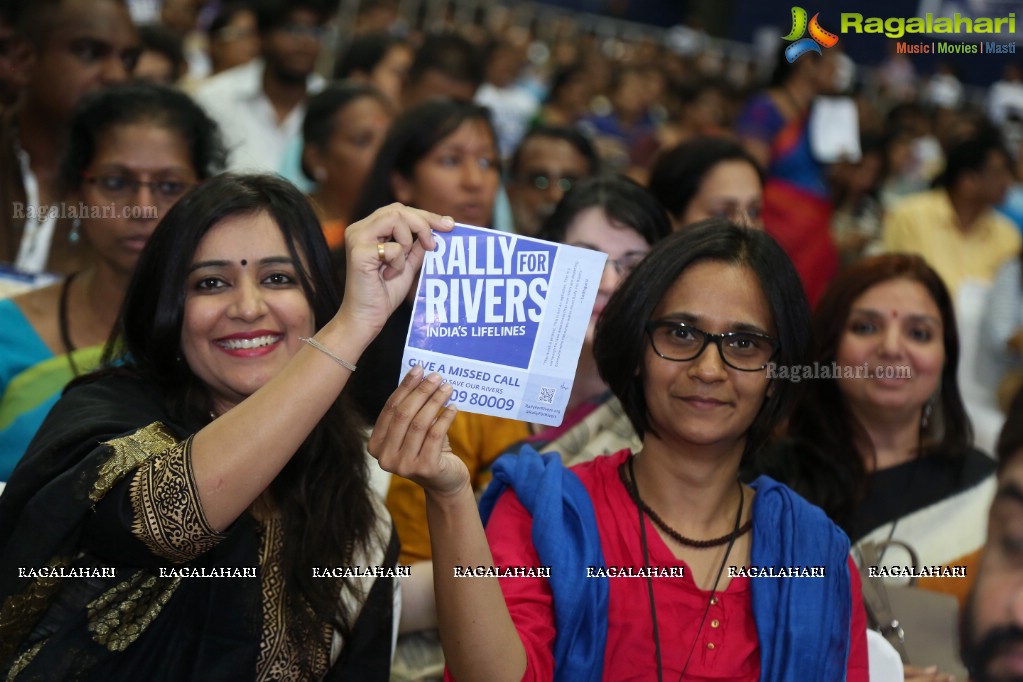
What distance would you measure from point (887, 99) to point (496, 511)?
1161 cm

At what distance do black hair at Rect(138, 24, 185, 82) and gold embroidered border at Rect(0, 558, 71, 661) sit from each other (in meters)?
4.49

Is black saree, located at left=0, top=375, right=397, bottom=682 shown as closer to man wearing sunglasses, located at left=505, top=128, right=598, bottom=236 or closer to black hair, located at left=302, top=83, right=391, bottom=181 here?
man wearing sunglasses, located at left=505, top=128, right=598, bottom=236

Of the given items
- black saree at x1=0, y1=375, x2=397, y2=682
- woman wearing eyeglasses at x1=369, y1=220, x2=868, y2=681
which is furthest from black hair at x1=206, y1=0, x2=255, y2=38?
woman wearing eyeglasses at x1=369, y1=220, x2=868, y2=681

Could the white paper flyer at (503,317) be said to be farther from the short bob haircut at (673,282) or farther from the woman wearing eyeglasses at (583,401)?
the woman wearing eyeglasses at (583,401)

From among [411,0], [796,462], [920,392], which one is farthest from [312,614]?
[411,0]

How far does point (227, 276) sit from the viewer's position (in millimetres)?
2158

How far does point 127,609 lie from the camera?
1961mm

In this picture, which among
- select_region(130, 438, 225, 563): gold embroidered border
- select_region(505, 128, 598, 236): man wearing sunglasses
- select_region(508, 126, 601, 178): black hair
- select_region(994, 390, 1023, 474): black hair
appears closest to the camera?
select_region(994, 390, 1023, 474): black hair

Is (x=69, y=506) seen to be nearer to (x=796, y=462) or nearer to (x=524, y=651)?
(x=524, y=651)

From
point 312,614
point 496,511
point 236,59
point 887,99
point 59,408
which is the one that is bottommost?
point 312,614

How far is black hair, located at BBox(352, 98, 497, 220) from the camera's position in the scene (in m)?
3.82

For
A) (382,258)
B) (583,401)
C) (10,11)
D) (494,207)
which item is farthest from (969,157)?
(382,258)

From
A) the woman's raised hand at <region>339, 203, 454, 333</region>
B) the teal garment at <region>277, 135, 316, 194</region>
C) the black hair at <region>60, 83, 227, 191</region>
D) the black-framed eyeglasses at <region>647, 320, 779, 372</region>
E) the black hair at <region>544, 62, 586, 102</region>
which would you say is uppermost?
the black hair at <region>544, 62, 586, 102</region>

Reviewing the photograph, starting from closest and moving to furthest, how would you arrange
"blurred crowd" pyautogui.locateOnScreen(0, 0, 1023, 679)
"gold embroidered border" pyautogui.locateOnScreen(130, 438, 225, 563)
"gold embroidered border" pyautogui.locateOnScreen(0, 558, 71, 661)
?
"gold embroidered border" pyautogui.locateOnScreen(130, 438, 225, 563)
"gold embroidered border" pyautogui.locateOnScreen(0, 558, 71, 661)
"blurred crowd" pyautogui.locateOnScreen(0, 0, 1023, 679)
